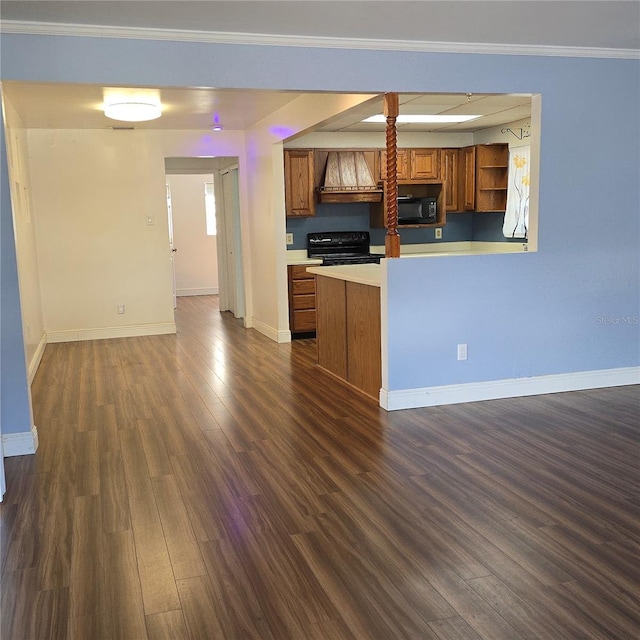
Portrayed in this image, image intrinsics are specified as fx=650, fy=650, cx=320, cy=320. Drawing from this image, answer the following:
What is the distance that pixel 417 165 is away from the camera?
7.81 metres

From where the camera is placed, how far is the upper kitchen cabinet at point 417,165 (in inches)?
305

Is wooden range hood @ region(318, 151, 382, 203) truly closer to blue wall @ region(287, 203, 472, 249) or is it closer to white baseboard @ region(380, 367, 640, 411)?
blue wall @ region(287, 203, 472, 249)

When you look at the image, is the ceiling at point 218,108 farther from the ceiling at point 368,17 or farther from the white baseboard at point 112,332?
the white baseboard at point 112,332

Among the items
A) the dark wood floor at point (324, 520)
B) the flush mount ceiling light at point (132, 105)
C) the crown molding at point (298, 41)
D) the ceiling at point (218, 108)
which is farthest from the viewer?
the flush mount ceiling light at point (132, 105)

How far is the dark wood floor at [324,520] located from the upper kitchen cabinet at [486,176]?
3.56 metres

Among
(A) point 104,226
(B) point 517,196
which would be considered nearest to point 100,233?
(A) point 104,226

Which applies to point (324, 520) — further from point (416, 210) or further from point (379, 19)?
point (416, 210)

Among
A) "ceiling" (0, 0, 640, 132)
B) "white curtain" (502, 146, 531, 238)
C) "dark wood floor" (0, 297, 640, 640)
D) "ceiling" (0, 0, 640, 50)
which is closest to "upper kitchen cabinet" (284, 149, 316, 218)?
"white curtain" (502, 146, 531, 238)

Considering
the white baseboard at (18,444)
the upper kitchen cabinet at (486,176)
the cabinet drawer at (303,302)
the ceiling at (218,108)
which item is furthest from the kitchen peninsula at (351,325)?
the upper kitchen cabinet at (486,176)

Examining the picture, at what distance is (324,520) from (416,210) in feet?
18.2

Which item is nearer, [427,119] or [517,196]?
[427,119]

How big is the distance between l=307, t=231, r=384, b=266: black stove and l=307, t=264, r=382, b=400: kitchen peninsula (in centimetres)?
218

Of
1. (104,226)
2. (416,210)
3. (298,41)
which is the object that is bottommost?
(104,226)

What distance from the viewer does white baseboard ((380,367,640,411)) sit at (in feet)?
14.7
